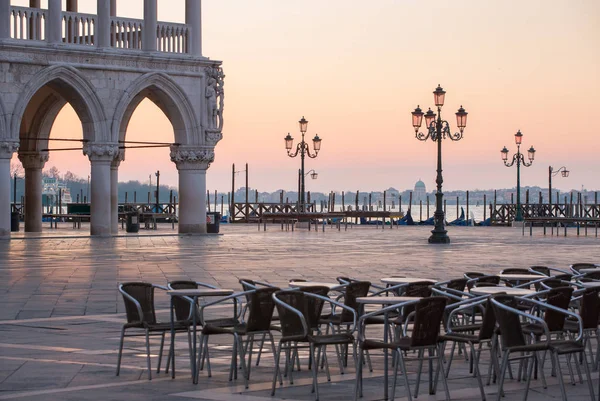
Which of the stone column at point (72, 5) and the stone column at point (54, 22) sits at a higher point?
the stone column at point (72, 5)

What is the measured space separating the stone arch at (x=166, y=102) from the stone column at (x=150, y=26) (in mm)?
869

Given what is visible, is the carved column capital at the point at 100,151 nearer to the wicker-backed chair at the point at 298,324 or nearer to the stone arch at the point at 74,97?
the stone arch at the point at 74,97

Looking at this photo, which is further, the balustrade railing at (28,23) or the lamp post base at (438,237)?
the balustrade railing at (28,23)

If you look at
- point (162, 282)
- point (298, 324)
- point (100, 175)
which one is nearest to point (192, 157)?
point (100, 175)

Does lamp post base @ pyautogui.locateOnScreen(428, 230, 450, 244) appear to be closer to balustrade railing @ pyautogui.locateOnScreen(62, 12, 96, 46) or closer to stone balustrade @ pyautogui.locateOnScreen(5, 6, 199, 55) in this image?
stone balustrade @ pyautogui.locateOnScreen(5, 6, 199, 55)

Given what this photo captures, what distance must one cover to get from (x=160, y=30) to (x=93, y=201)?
554 centimetres

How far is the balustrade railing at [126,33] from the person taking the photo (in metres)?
32.9

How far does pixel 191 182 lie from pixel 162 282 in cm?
1705

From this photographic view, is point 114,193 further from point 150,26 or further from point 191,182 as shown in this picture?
point 150,26

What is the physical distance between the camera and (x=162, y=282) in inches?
685

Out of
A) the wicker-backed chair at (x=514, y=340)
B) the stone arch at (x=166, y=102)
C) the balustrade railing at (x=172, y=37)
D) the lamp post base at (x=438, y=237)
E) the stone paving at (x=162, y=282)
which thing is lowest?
the stone paving at (x=162, y=282)

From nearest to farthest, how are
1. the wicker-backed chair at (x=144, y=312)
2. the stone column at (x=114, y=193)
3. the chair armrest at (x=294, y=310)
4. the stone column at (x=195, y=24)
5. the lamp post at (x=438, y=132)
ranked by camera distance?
the chair armrest at (x=294, y=310)
the wicker-backed chair at (x=144, y=312)
the lamp post at (x=438, y=132)
the stone column at (x=195, y=24)
the stone column at (x=114, y=193)

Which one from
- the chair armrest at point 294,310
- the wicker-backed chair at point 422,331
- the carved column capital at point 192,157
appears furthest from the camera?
the carved column capital at point 192,157

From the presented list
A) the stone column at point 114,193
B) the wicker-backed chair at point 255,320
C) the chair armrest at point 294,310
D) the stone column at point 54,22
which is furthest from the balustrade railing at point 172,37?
the chair armrest at point 294,310
